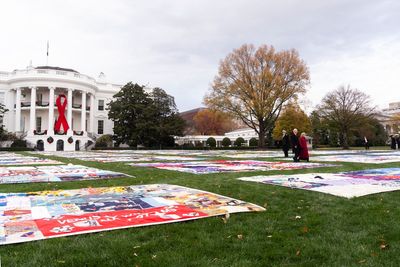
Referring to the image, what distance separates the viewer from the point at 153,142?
164 feet

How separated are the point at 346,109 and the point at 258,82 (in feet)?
58.7

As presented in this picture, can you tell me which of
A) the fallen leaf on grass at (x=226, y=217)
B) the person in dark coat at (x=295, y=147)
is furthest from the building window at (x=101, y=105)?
the fallen leaf on grass at (x=226, y=217)

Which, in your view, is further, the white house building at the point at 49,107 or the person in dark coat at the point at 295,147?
the white house building at the point at 49,107

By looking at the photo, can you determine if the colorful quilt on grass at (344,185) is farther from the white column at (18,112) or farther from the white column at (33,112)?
the white column at (18,112)

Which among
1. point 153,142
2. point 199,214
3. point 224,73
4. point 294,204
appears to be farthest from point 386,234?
point 153,142

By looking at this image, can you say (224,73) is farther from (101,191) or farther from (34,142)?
(101,191)

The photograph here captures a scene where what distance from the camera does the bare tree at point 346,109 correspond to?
50469 millimetres

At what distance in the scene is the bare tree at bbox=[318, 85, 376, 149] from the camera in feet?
166

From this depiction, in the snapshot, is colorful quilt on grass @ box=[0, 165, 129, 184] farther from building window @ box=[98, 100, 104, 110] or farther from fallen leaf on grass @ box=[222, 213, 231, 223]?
building window @ box=[98, 100, 104, 110]

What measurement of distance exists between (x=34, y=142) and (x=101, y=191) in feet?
145

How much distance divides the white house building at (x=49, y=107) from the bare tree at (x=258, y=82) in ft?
67.2

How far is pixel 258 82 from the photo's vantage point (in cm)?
4141

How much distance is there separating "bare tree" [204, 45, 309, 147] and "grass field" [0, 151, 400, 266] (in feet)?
119

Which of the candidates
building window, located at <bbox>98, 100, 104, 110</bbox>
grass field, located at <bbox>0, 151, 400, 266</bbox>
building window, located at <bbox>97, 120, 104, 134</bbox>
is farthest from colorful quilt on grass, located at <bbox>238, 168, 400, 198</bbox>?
building window, located at <bbox>98, 100, 104, 110</bbox>
